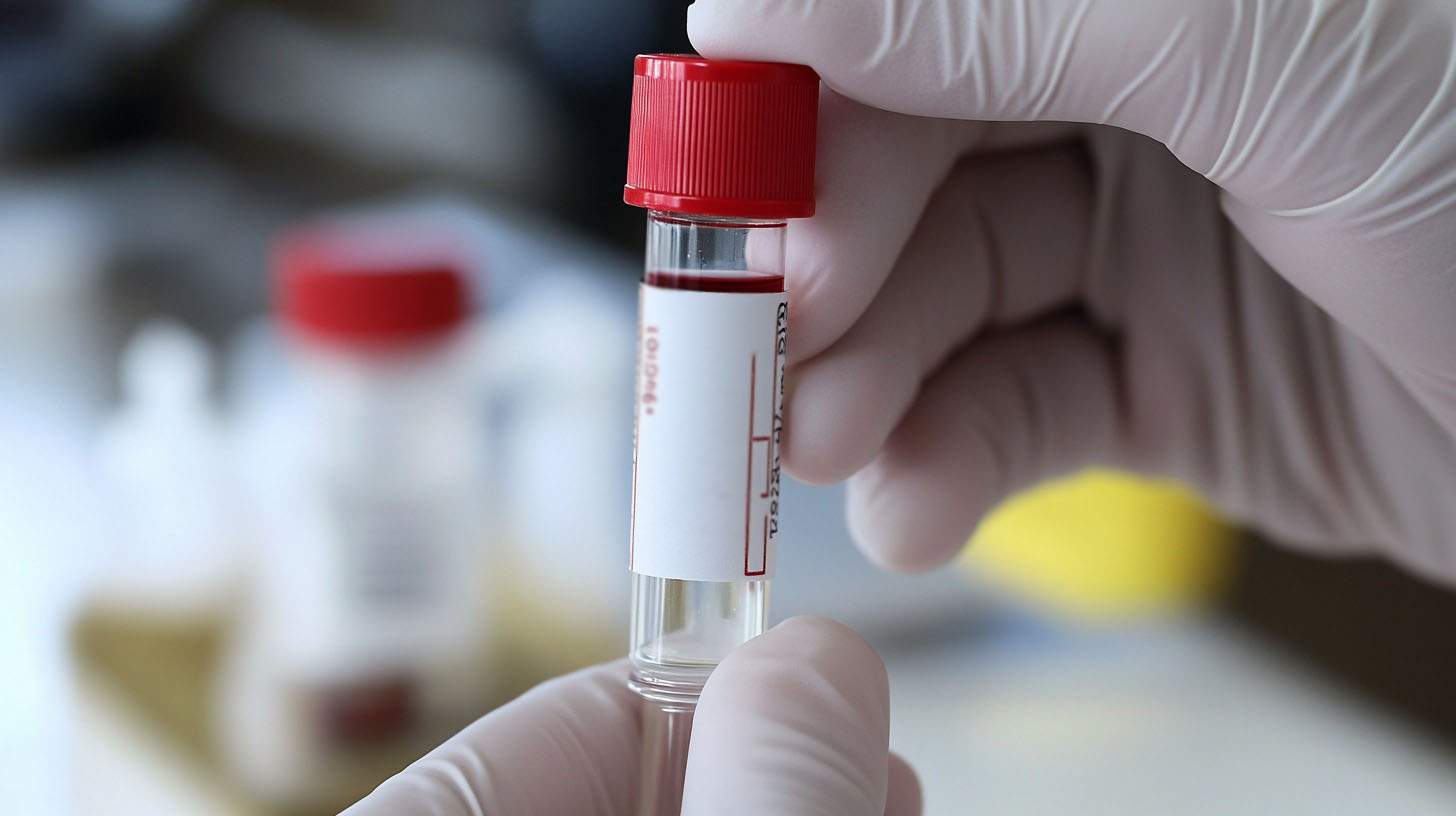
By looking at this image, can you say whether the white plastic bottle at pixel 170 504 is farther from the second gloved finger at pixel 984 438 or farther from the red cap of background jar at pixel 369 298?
the second gloved finger at pixel 984 438

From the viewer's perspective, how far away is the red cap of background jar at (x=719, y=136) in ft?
1.87

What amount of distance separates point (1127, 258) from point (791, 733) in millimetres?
487

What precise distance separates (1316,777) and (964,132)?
0.87m

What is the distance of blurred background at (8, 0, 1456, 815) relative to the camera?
1.10 metres

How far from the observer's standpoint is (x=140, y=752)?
3.71 feet

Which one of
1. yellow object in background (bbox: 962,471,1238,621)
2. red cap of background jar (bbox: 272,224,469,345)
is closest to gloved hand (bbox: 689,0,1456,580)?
red cap of background jar (bbox: 272,224,469,345)

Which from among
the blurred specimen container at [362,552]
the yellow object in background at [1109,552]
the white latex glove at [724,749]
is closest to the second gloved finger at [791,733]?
the white latex glove at [724,749]

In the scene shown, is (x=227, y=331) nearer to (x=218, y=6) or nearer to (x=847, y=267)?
(x=218, y=6)

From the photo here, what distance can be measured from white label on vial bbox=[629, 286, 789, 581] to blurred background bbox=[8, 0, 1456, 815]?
0.53 m

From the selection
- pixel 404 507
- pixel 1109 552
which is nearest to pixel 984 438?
pixel 404 507

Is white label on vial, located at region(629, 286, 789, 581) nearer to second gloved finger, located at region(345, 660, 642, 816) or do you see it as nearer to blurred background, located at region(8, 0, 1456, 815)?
second gloved finger, located at region(345, 660, 642, 816)

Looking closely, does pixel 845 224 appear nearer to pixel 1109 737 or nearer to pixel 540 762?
pixel 540 762

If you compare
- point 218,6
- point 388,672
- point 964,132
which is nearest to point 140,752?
point 388,672

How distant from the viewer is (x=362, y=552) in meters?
1.07
